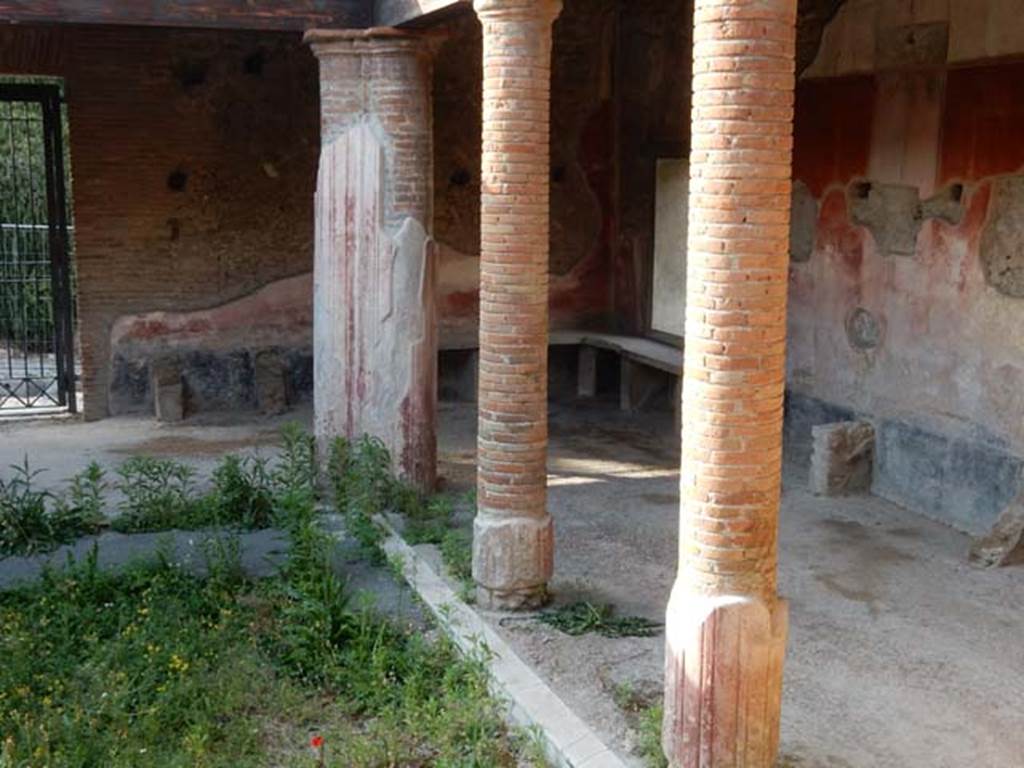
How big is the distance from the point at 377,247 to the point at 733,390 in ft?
15.2

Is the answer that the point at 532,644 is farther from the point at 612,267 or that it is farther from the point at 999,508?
the point at 612,267

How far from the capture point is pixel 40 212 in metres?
15.6

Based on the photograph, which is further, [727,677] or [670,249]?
[670,249]

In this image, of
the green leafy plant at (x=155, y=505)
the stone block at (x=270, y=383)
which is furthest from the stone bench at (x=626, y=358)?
the green leafy plant at (x=155, y=505)

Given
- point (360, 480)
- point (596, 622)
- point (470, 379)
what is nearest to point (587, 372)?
point (470, 379)

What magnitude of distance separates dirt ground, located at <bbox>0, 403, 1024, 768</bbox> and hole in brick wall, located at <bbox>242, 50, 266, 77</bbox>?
329 cm

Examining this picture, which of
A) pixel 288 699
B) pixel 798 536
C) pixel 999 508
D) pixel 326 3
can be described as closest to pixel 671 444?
pixel 798 536

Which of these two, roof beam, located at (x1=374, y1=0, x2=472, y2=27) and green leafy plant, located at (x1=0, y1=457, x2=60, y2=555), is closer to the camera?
roof beam, located at (x1=374, y1=0, x2=472, y2=27)

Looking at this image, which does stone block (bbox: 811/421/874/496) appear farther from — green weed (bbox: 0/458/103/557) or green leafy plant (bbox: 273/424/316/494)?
green weed (bbox: 0/458/103/557)

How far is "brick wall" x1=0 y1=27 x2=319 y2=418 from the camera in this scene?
11.1m

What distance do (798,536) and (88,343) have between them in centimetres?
664

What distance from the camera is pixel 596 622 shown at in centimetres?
670

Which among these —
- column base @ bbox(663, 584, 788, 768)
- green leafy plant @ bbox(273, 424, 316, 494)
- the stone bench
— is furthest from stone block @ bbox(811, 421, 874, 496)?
column base @ bbox(663, 584, 788, 768)

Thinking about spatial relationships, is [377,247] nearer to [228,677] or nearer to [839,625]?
[228,677]
